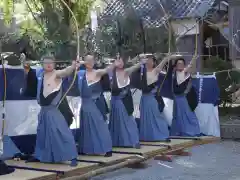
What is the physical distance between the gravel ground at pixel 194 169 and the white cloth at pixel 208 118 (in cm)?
117

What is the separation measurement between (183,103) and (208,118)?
0.68 metres

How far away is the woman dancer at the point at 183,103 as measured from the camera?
28.1 ft

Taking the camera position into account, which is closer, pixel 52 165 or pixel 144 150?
pixel 52 165

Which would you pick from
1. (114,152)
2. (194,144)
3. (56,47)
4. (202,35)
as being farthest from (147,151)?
(202,35)

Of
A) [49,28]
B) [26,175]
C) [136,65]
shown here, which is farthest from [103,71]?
[26,175]

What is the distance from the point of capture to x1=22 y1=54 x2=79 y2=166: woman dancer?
6.26 metres

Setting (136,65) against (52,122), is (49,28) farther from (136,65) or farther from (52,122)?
(52,122)

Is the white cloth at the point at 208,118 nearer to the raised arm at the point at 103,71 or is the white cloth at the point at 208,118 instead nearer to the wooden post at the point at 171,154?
the wooden post at the point at 171,154

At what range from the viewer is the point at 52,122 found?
6.25 meters

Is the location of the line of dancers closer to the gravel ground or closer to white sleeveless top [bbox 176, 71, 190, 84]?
white sleeveless top [bbox 176, 71, 190, 84]

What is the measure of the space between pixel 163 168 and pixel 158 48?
2.47 metres

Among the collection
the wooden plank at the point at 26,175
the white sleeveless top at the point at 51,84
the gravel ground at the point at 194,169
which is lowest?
the gravel ground at the point at 194,169

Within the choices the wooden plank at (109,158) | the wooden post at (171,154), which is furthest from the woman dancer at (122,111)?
the wooden plank at (109,158)

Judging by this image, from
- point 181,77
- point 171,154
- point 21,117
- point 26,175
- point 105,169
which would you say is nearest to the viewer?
point 26,175
